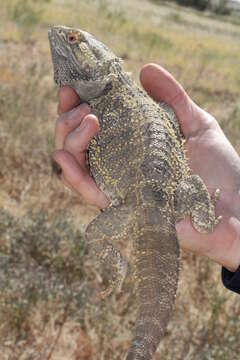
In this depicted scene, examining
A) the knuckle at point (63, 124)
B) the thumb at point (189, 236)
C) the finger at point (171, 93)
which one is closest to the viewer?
the knuckle at point (63, 124)

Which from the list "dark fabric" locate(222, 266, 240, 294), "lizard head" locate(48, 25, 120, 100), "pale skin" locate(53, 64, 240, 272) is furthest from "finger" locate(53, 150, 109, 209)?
"dark fabric" locate(222, 266, 240, 294)

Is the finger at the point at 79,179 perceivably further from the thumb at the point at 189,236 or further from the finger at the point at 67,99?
the thumb at the point at 189,236

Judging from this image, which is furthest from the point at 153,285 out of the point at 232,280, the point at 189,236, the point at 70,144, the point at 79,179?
the point at 70,144

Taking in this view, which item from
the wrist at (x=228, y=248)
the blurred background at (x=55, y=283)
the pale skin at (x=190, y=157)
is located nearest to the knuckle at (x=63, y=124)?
the pale skin at (x=190, y=157)

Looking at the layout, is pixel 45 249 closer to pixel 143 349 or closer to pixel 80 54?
pixel 80 54

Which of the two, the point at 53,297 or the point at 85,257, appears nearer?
the point at 53,297

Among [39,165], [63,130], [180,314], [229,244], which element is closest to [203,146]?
[229,244]
